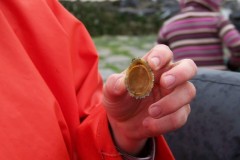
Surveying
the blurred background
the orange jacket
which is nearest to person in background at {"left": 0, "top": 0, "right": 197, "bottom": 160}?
the orange jacket

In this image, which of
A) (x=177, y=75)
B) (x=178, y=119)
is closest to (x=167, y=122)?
(x=178, y=119)

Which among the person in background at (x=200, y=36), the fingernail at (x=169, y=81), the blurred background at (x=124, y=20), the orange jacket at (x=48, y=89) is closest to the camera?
the fingernail at (x=169, y=81)

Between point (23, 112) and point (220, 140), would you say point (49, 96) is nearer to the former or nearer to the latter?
point (23, 112)

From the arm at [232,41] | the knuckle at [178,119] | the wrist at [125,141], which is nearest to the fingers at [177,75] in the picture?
the knuckle at [178,119]

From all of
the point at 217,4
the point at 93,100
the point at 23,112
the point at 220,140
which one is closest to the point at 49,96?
the point at 23,112

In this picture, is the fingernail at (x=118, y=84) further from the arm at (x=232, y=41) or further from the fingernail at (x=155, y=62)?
the arm at (x=232, y=41)

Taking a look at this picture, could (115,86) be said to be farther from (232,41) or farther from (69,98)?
(232,41)

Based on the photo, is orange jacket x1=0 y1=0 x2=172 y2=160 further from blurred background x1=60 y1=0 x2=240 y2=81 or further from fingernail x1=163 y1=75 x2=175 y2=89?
blurred background x1=60 y1=0 x2=240 y2=81
